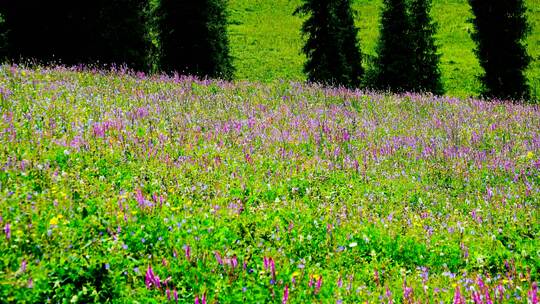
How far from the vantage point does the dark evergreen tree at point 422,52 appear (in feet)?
118

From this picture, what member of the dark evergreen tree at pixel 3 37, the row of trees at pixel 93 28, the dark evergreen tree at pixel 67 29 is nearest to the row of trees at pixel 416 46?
the row of trees at pixel 93 28

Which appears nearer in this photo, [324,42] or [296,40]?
[324,42]

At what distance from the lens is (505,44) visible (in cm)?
3184

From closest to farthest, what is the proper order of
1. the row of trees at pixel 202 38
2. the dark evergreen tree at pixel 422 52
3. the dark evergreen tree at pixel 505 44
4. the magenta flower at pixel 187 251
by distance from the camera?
the magenta flower at pixel 187 251 < the row of trees at pixel 202 38 < the dark evergreen tree at pixel 505 44 < the dark evergreen tree at pixel 422 52

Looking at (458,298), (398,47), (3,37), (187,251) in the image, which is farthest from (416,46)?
(187,251)

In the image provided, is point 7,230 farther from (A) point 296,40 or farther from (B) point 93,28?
(A) point 296,40

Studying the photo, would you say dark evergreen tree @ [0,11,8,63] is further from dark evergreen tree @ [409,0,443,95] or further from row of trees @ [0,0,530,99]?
dark evergreen tree @ [409,0,443,95]

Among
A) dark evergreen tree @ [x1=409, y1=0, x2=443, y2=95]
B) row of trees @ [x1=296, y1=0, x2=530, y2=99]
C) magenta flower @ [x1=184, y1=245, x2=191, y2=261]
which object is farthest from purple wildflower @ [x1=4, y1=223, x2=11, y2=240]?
dark evergreen tree @ [x1=409, y1=0, x2=443, y2=95]

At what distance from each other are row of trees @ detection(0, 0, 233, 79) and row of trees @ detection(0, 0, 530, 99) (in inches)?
1.9

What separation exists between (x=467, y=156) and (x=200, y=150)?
17.2 feet

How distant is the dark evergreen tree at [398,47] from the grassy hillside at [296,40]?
6.23 metres

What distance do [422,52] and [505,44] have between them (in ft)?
20.5

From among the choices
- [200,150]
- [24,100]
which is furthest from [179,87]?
[200,150]

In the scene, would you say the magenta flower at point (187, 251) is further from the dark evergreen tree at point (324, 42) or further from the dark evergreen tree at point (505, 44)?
the dark evergreen tree at point (505, 44)
